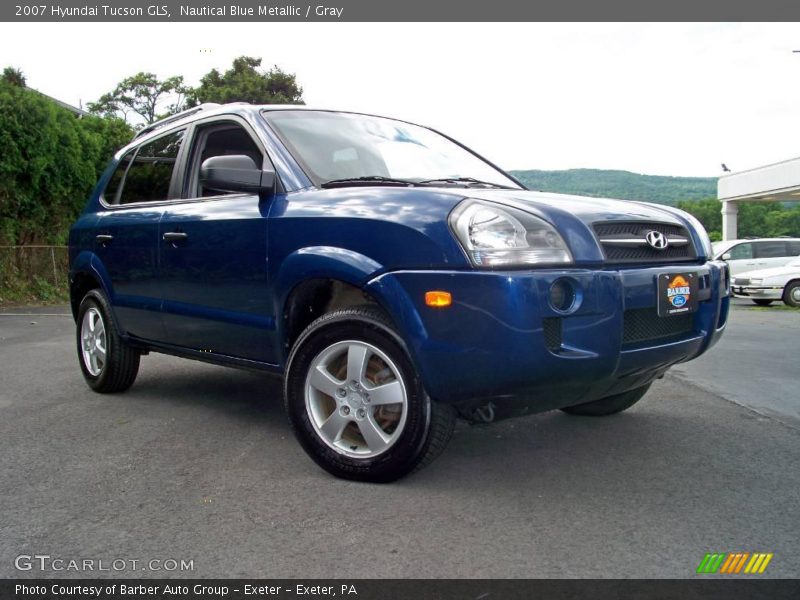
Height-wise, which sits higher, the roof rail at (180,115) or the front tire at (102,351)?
the roof rail at (180,115)

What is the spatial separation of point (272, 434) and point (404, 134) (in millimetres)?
1917

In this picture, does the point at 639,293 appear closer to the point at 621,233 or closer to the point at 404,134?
the point at 621,233

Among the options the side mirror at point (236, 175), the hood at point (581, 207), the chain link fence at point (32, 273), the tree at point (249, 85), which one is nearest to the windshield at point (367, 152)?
the side mirror at point (236, 175)

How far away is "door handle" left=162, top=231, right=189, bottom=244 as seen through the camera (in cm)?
439

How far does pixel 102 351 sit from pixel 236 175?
2.38 metres

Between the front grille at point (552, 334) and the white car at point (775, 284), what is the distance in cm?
1624

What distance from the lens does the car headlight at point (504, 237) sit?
3059 millimetres

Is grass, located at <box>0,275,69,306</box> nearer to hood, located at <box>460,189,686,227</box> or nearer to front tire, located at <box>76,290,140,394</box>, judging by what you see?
front tire, located at <box>76,290,140,394</box>

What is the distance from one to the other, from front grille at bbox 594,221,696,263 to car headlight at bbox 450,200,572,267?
274 millimetres

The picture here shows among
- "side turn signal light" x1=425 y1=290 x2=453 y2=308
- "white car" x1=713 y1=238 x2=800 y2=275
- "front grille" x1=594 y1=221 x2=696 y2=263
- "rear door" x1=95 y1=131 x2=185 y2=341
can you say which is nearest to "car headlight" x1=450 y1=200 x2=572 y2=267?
"side turn signal light" x1=425 y1=290 x2=453 y2=308

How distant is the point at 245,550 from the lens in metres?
2.70

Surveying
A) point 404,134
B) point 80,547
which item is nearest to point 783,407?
point 404,134

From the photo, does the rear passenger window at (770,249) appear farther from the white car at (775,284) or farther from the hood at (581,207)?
the hood at (581,207)
